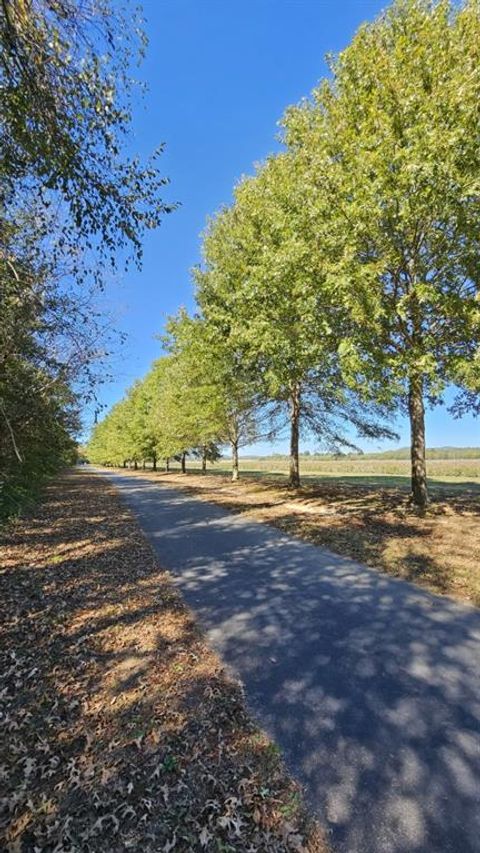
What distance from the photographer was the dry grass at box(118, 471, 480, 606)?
584cm

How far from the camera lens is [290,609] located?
15.6 feet

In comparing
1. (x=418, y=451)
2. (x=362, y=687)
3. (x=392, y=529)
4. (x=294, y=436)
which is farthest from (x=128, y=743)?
(x=294, y=436)

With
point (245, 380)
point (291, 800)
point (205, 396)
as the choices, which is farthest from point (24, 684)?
point (205, 396)

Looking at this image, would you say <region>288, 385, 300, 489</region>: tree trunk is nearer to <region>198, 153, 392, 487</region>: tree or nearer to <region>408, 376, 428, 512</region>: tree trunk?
<region>198, 153, 392, 487</region>: tree

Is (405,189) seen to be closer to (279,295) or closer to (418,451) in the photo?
(279,295)

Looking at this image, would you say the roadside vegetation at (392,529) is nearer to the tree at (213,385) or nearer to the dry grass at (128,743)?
the dry grass at (128,743)

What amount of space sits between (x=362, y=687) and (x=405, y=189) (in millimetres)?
7422

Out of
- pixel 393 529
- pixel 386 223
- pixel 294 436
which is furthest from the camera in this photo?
pixel 294 436

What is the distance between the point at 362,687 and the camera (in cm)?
321

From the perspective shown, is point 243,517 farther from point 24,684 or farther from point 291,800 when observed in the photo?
point 291,800

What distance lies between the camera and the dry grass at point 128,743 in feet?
6.91

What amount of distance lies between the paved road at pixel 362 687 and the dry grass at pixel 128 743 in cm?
25

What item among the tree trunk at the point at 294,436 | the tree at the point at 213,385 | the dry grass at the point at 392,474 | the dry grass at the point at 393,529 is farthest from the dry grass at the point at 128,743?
the dry grass at the point at 392,474

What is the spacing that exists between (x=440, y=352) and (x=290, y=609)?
22.1 ft
